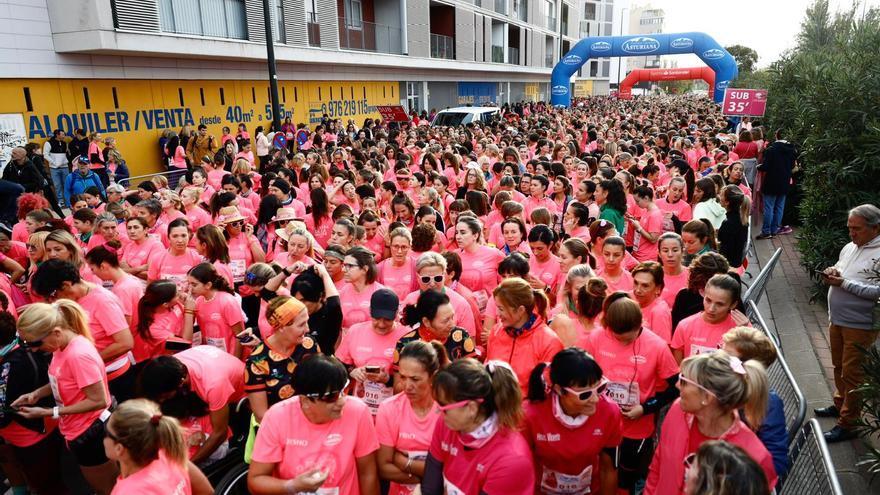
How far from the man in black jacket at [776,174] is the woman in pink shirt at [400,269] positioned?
339 inches

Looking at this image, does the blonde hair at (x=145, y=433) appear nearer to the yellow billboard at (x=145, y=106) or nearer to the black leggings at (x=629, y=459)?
the black leggings at (x=629, y=459)

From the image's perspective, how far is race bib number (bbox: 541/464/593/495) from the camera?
3057 mm

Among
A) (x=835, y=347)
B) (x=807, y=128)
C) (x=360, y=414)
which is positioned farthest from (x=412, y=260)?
(x=807, y=128)

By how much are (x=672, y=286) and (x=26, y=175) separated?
11271 millimetres

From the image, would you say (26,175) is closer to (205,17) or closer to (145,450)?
(205,17)

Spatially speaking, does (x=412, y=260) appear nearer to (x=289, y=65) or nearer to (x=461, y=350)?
(x=461, y=350)

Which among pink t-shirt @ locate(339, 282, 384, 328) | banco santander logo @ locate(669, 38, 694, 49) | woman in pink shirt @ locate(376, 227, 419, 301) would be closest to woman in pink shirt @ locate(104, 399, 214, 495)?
pink t-shirt @ locate(339, 282, 384, 328)

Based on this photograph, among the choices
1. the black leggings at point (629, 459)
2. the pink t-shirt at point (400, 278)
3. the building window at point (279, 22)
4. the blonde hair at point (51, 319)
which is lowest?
the black leggings at point (629, 459)

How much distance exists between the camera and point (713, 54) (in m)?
30.0

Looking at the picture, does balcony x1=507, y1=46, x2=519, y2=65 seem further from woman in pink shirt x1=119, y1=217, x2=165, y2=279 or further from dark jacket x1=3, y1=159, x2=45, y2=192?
woman in pink shirt x1=119, y1=217, x2=165, y2=279

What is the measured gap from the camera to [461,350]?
3770 millimetres

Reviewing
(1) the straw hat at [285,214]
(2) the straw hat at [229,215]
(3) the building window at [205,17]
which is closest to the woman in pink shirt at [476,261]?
(1) the straw hat at [285,214]

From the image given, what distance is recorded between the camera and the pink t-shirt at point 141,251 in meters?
6.23

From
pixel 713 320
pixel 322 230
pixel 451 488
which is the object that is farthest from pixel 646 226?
pixel 451 488
